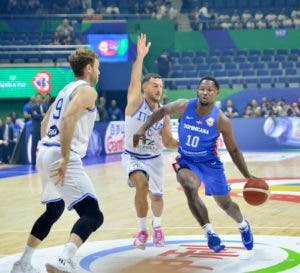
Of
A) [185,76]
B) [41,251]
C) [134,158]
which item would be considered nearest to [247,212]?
[134,158]

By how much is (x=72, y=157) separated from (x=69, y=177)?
0.20 m

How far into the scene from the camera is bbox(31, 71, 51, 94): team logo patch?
26.0m

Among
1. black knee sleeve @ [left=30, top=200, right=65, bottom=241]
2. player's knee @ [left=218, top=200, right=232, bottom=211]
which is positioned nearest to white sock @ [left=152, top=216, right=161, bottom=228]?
player's knee @ [left=218, top=200, right=232, bottom=211]

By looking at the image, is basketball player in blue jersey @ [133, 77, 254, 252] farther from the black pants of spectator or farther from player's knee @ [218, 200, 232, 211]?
the black pants of spectator

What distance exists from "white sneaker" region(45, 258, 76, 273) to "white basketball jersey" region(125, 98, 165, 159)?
253 centimetres

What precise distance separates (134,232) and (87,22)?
22.4m

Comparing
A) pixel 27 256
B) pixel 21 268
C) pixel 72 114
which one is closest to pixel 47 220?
pixel 27 256

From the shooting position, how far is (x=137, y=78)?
8641 millimetres

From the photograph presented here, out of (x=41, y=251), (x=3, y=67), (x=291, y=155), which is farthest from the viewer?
(x=3, y=67)

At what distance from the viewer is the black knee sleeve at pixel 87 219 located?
21.1 ft

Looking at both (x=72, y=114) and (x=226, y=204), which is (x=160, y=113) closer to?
(x=226, y=204)

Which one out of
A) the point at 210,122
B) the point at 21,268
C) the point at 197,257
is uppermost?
the point at 210,122

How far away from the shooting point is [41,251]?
8.10 metres

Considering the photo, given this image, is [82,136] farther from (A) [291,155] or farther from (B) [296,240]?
(A) [291,155]
